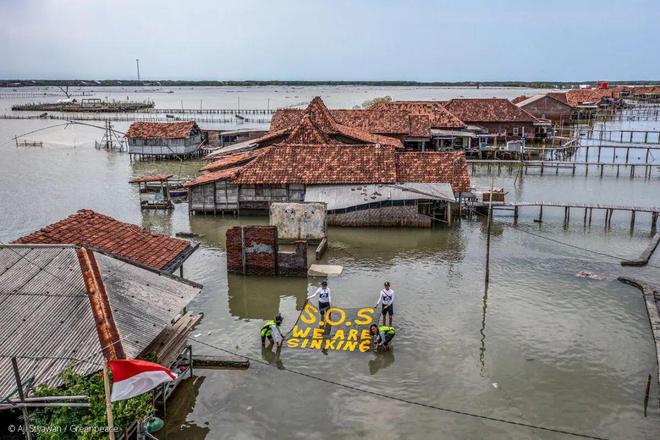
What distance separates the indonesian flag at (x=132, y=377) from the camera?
8266mm

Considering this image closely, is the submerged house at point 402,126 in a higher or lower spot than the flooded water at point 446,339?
higher

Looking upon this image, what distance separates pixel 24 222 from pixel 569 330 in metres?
25.3

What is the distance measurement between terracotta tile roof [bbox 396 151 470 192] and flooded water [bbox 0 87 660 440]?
3.06m

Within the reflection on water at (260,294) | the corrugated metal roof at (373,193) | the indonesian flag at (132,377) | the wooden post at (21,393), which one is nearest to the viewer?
the indonesian flag at (132,377)

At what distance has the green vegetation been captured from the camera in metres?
8.70

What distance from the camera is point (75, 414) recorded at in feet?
29.2

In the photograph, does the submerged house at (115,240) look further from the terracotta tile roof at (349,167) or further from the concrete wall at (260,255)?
the terracotta tile roof at (349,167)

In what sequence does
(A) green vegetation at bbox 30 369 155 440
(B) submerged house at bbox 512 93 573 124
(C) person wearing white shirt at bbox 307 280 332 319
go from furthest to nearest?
(B) submerged house at bbox 512 93 573 124 < (C) person wearing white shirt at bbox 307 280 332 319 < (A) green vegetation at bbox 30 369 155 440

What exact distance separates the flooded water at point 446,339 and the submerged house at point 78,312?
2470 mm

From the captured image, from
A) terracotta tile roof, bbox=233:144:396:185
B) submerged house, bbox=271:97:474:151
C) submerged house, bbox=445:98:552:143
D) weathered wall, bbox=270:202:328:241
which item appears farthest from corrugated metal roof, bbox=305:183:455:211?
submerged house, bbox=445:98:552:143

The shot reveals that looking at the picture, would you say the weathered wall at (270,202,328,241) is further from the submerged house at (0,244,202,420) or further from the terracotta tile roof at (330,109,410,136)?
the terracotta tile roof at (330,109,410,136)

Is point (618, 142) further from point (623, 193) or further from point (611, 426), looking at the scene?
point (611, 426)

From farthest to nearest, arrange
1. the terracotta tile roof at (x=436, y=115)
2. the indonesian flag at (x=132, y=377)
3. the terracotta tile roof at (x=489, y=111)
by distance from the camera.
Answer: the terracotta tile roof at (x=489, y=111) < the terracotta tile roof at (x=436, y=115) < the indonesian flag at (x=132, y=377)

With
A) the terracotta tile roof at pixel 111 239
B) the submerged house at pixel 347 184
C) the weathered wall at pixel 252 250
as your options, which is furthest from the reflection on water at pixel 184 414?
the submerged house at pixel 347 184
